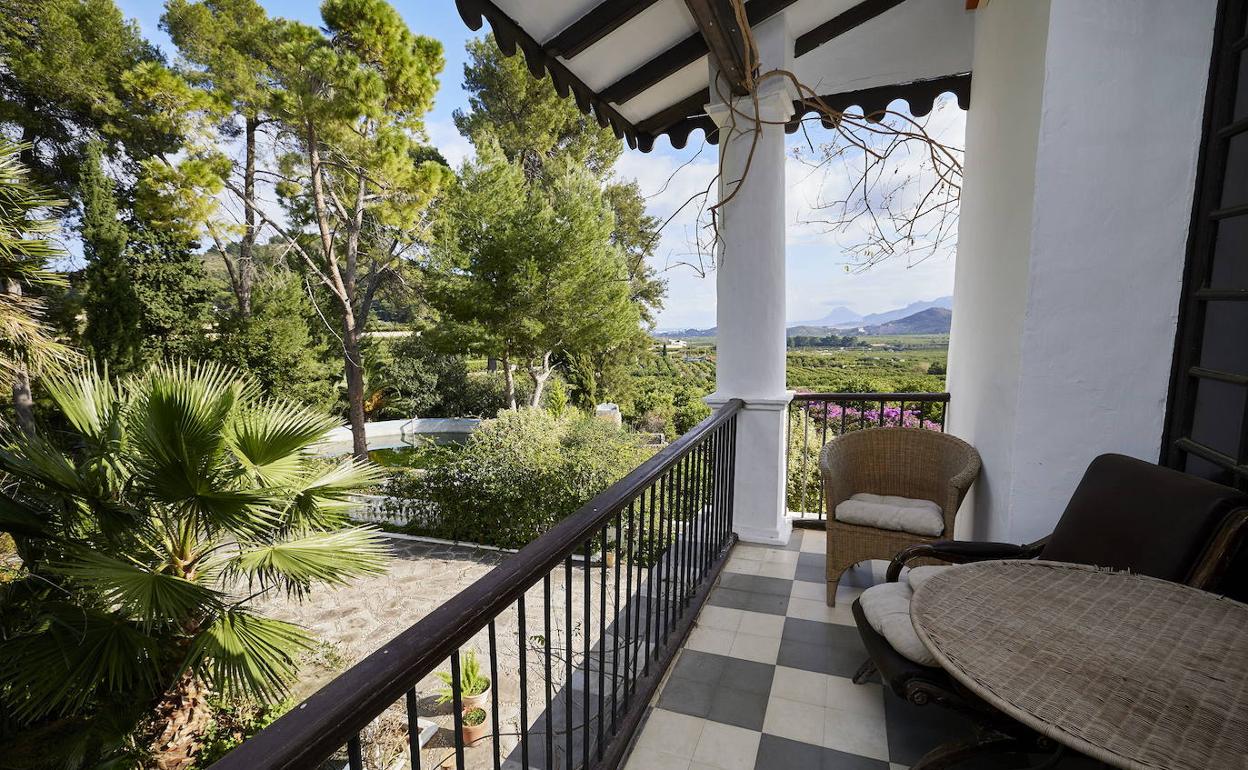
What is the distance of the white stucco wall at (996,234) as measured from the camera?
1.81 metres

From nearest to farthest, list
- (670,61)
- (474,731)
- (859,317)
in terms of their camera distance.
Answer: (670,61) < (474,731) < (859,317)

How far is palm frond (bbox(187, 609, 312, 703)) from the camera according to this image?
8.25ft

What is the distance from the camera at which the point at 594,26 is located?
7.93 feet

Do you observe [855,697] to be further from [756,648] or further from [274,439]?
[274,439]

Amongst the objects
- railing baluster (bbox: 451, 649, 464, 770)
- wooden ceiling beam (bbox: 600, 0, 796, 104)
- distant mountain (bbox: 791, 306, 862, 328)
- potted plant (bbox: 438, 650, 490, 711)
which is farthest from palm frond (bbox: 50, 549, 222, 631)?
distant mountain (bbox: 791, 306, 862, 328)

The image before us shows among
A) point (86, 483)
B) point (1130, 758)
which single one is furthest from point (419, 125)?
point (1130, 758)

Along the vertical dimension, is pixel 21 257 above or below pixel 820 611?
above

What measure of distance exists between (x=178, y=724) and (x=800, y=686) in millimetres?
3252

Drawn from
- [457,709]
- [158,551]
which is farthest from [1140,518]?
[158,551]

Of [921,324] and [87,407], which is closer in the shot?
[87,407]

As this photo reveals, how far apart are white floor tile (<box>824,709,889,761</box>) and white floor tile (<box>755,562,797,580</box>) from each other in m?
0.97

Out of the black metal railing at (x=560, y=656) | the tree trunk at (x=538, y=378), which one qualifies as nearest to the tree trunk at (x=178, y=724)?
the black metal railing at (x=560, y=656)

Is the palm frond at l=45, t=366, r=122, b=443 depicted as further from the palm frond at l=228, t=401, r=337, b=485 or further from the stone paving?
the stone paving

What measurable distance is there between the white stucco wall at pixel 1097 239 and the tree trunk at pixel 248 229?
13337mm
